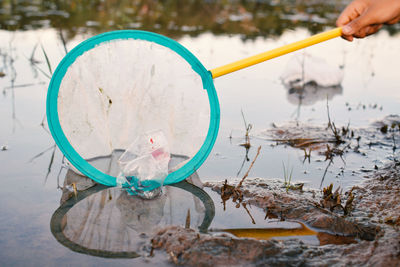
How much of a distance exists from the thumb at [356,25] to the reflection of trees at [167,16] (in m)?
3.88

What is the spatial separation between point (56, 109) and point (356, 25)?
165cm

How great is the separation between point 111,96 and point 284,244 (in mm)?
1263

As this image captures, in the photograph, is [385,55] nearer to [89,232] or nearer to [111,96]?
[111,96]

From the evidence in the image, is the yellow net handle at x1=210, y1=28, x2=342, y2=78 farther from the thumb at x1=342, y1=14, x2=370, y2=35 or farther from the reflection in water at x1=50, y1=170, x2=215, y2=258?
the reflection in water at x1=50, y1=170, x2=215, y2=258

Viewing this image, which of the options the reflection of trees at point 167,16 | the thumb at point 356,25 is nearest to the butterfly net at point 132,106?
the thumb at point 356,25

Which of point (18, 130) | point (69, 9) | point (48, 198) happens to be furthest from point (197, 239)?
point (69, 9)

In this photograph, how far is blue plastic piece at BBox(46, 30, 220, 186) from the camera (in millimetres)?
2342

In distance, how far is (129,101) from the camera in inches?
100

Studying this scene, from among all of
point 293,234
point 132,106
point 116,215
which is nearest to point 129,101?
point 132,106

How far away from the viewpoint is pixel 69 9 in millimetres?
7590

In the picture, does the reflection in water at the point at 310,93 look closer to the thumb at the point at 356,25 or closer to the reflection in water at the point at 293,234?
the thumb at the point at 356,25

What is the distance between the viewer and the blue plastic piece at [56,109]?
2342mm

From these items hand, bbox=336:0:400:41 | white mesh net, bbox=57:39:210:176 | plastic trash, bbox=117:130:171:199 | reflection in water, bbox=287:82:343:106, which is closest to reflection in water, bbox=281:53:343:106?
reflection in water, bbox=287:82:343:106

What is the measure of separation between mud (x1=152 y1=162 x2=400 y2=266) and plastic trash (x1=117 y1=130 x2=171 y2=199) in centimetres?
31
